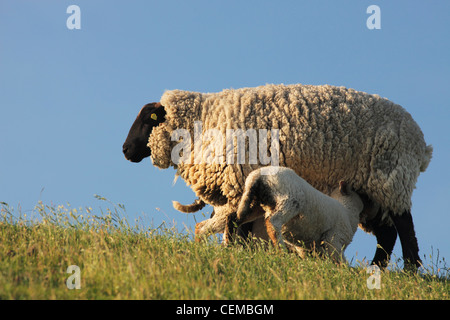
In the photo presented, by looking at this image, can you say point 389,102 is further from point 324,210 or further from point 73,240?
point 73,240

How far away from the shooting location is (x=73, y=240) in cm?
663

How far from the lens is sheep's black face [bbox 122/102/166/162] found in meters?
9.61

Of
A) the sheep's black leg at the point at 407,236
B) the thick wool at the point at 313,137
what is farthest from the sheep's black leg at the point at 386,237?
the thick wool at the point at 313,137

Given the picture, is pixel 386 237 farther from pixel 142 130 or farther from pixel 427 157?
pixel 142 130

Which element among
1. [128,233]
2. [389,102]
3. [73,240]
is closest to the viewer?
[73,240]

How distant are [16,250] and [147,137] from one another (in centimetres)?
409

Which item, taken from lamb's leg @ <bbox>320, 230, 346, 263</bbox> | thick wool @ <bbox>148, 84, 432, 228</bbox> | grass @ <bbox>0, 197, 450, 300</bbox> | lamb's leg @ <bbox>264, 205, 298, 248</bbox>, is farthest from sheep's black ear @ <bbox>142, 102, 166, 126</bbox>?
lamb's leg @ <bbox>320, 230, 346, 263</bbox>

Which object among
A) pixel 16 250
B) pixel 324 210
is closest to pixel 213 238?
pixel 324 210

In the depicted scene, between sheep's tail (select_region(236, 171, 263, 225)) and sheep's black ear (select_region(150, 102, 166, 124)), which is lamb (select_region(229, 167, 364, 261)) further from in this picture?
sheep's black ear (select_region(150, 102, 166, 124))

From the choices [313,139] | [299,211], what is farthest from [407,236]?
[299,211]

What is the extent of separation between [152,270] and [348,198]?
4478 millimetres

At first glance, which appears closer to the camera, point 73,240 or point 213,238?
point 73,240

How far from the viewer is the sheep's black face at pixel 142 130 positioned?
31.5ft
